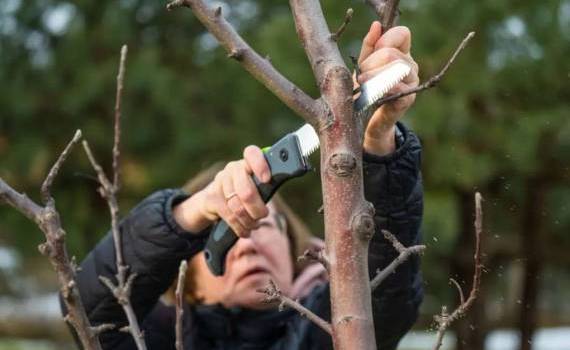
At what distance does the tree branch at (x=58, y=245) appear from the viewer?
51.6 inches

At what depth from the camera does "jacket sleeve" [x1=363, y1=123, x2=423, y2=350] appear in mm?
1656

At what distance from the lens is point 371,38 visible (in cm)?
137

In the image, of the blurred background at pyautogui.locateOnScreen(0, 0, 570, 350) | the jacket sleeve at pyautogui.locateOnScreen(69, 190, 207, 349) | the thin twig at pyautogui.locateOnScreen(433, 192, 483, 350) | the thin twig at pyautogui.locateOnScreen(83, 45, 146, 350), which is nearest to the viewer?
the thin twig at pyautogui.locateOnScreen(433, 192, 483, 350)

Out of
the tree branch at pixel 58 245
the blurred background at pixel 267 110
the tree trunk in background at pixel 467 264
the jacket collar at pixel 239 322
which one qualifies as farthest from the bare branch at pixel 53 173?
the tree trunk in background at pixel 467 264

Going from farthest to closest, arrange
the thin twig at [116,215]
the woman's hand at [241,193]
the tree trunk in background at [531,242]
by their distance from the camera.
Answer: the tree trunk in background at [531,242], the woman's hand at [241,193], the thin twig at [116,215]

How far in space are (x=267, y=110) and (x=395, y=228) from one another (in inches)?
142

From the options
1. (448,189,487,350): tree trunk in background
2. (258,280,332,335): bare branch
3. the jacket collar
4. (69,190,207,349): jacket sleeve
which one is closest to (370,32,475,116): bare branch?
(258,280,332,335): bare branch

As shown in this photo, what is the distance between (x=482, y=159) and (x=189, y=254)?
2992 millimetres

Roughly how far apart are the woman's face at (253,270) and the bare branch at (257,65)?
95 cm

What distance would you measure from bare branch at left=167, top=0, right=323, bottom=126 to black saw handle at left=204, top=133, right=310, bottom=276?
17 cm

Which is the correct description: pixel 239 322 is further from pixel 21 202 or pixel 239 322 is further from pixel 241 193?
pixel 21 202

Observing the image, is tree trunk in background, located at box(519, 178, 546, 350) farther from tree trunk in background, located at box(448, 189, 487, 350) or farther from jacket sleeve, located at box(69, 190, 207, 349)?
jacket sleeve, located at box(69, 190, 207, 349)

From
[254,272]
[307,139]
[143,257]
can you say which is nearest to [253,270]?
[254,272]

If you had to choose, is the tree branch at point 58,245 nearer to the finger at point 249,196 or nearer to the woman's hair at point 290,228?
the finger at point 249,196
